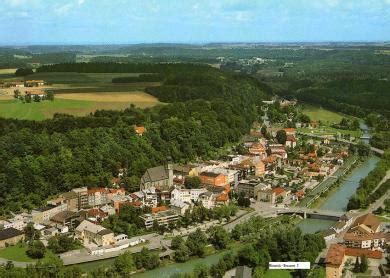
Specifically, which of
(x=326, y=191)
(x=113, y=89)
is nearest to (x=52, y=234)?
(x=326, y=191)

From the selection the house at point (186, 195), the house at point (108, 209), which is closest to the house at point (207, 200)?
the house at point (186, 195)

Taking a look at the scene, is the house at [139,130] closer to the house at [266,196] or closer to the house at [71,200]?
the house at [71,200]

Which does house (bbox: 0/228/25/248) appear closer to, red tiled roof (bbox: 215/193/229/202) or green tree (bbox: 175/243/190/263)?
green tree (bbox: 175/243/190/263)

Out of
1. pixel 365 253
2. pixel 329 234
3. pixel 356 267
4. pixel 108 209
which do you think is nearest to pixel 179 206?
pixel 108 209

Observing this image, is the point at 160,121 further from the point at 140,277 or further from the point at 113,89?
the point at 140,277

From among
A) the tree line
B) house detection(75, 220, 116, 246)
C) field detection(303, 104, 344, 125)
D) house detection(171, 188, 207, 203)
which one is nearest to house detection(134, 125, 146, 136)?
house detection(171, 188, 207, 203)

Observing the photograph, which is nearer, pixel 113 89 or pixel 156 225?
pixel 156 225

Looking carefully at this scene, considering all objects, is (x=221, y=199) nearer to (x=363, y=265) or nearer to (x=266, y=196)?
(x=266, y=196)

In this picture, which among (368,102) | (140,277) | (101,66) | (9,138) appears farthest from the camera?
(101,66)
